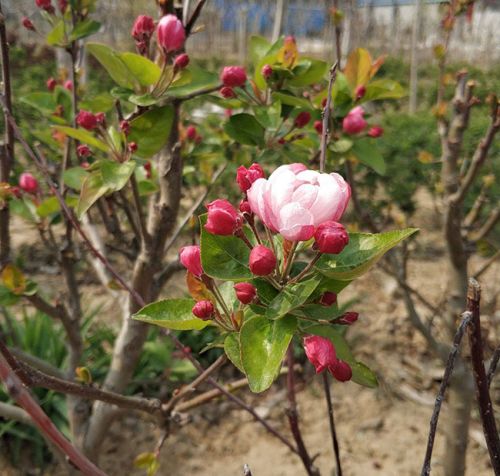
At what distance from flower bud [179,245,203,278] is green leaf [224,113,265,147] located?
19.4 inches

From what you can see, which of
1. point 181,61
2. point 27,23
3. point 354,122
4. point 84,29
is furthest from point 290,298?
point 27,23

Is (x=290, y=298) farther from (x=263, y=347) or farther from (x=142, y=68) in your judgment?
(x=142, y=68)

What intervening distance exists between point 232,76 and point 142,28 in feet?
0.61

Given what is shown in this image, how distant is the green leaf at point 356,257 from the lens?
678mm

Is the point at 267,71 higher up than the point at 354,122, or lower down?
higher up

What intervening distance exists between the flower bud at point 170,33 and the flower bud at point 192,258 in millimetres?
455

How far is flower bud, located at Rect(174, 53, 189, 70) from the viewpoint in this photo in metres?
1.05

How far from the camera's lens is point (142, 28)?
108cm

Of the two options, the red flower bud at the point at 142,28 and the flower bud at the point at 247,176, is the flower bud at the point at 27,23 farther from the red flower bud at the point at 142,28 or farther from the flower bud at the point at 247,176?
the flower bud at the point at 247,176

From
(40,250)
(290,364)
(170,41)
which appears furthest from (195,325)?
(40,250)

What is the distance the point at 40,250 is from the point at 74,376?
277 cm

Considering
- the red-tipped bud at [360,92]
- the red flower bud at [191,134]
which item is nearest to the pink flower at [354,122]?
the red-tipped bud at [360,92]

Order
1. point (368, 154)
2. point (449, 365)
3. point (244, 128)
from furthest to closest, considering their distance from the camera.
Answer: point (368, 154) → point (244, 128) → point (449, 365)

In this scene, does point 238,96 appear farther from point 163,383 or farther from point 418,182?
point 418,182
